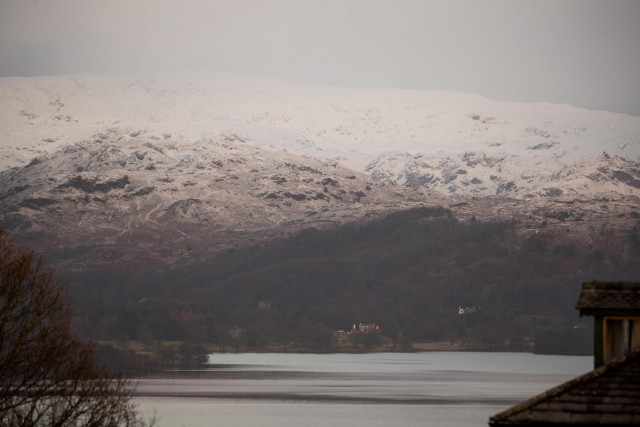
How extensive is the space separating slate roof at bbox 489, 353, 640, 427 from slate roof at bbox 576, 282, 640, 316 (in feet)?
7.96

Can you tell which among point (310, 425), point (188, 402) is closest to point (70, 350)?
point (310, 425)

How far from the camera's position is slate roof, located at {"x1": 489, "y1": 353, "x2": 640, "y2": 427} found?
2091 cm

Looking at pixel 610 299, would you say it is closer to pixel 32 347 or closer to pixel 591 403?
pixel 591 403

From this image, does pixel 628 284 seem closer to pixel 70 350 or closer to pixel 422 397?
pixel 70 350

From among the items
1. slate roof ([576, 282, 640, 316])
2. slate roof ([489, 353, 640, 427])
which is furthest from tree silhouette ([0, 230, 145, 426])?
slate roof ([489, 353, 640, 427])

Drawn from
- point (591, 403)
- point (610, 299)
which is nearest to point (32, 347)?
point (610, 299)

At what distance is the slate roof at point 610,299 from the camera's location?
24.4 m

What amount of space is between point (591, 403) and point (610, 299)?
3.85 meters

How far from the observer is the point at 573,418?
21047 mm

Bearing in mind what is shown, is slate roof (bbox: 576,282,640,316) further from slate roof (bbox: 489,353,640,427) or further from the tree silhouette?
the tree silhouette

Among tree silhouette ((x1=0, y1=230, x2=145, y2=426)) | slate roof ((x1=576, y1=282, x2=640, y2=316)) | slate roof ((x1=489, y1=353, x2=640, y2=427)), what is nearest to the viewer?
slate roof ((x1=489, y1=353, x2=640, y2=427))

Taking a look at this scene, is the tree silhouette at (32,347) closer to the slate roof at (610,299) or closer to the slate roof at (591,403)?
the slate roof at (610,299)

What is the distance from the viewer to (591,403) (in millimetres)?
21266

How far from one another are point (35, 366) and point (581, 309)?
→ 25.2 m
